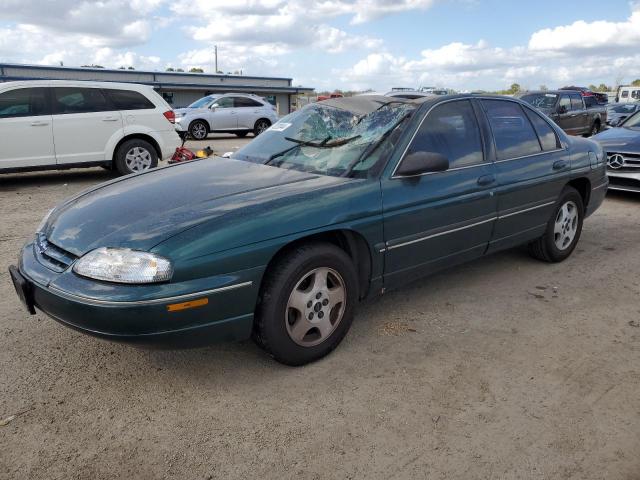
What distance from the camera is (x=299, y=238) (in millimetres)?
2957

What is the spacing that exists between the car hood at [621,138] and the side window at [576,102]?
7683 millimetres

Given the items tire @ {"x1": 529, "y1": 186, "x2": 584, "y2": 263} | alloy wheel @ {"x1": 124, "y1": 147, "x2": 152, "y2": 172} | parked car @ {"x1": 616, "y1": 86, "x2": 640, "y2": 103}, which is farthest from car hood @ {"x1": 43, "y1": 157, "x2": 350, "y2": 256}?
parked car @ {"x1": 616, "y1": 86, "x2": 640, "y2": 103}

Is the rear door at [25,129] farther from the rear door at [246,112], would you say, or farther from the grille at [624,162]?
the rear door at [246,112]

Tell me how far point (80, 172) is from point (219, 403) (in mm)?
9191

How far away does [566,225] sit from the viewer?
5.03 meters

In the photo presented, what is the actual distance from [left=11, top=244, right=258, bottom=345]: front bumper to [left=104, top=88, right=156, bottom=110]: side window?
7.15 meters

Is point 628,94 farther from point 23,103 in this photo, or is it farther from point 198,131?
point 23,103

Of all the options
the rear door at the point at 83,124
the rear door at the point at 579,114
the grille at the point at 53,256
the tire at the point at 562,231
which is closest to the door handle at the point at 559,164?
the tire at the point at 562,231

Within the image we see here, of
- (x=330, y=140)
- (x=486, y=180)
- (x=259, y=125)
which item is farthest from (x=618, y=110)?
(x=330, y=140)

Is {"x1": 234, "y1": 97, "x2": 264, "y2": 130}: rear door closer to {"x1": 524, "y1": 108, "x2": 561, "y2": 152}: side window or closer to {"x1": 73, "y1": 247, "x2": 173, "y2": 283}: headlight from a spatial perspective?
{"x1": 524, "y1": 108, "x2": 561, "y2": 152}: side window

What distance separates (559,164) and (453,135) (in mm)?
1409

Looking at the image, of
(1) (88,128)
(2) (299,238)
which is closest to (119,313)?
(2) (299,238)

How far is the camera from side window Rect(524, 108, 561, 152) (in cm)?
465

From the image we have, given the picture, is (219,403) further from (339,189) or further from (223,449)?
(339,189)
